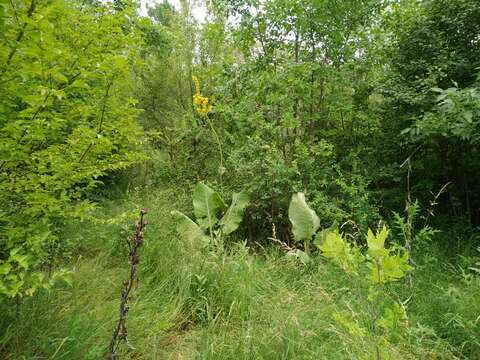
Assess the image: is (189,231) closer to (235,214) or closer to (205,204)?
(205,204)

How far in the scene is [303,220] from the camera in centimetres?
371

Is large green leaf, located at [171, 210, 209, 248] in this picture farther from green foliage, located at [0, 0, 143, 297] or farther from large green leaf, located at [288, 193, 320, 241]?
green foliage, located at [0, 0, 143, 297]

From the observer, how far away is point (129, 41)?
1.96 metres

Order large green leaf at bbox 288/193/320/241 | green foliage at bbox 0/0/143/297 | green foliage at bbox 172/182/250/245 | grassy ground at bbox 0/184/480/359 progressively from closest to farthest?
green foliage at bbox 0/0/143/297 → grassy ground at bbox 0/184/480/359 → large green leaf at bbox 288/193/320/241 → green foliage at bbox 172/182/250/245

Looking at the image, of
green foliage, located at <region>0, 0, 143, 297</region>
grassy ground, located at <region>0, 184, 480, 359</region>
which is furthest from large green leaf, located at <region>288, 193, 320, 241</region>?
green foliage, located at <region>0, 0, 143, 297</region>

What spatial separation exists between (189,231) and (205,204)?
1.47 feet

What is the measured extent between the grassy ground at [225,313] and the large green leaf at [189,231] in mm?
266

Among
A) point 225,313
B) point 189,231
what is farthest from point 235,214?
point 225,313

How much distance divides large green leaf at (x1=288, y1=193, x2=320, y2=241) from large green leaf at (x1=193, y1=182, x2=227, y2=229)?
993 millimetres

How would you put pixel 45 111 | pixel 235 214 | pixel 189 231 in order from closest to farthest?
pixel 45 111, pixel 189 231, pixel 235 214

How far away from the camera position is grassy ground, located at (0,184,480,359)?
1885 mm

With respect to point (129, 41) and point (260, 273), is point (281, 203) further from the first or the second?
point (129, 41)

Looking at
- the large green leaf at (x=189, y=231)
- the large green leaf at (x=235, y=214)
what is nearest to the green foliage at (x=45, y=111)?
the large green leaf at (x=189, y=231)

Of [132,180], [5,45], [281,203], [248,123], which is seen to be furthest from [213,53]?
[5,45]
